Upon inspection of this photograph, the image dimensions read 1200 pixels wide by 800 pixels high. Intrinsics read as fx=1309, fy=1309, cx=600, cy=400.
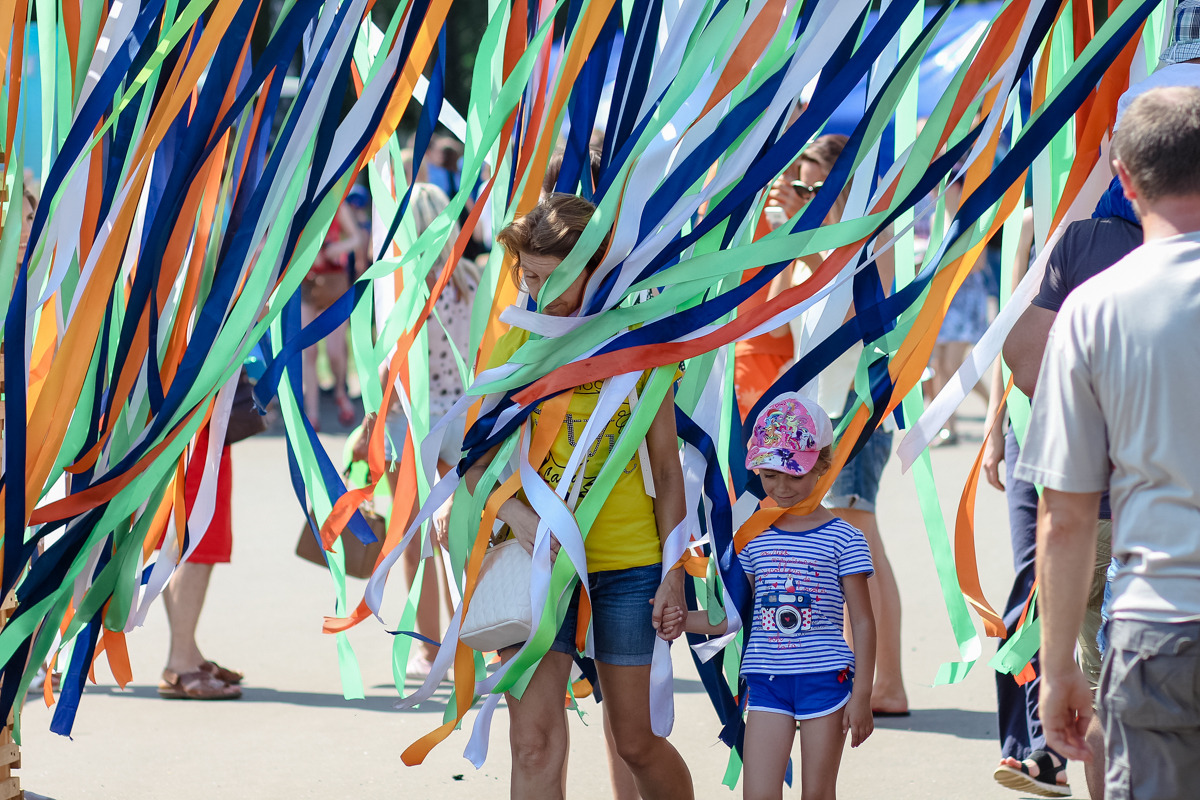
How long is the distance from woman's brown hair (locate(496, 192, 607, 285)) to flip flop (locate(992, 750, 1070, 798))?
1.72 m

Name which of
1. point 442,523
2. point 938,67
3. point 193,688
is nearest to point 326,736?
point 193,688

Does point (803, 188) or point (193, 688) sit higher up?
point (803, 188)

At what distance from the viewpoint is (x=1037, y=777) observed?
3.31m

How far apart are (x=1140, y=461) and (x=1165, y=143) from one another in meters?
0.45

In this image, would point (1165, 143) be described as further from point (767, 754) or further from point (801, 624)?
point (767, 754)

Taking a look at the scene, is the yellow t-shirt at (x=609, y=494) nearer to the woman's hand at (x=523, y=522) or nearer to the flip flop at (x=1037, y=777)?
the woman's hand at (x=523, y=522)

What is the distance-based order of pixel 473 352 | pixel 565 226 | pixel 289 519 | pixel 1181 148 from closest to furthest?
pixel 1181 148, pixel 565 226, pixel 473 352, pixel 289 519

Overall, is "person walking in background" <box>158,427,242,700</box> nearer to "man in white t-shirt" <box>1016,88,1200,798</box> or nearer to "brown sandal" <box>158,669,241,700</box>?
"brown sandal" <box>158,669,241,700</box>

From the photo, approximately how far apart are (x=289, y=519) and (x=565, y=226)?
539 centimetres

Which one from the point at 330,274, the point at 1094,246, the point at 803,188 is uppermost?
the point at 330,274

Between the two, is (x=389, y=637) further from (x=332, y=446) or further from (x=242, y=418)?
(x=332, y=446)

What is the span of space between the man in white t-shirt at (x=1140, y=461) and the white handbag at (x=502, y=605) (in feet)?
3.47

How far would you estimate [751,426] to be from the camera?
3.08 m

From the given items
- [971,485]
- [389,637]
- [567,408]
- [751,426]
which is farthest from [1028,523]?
[389,637]
